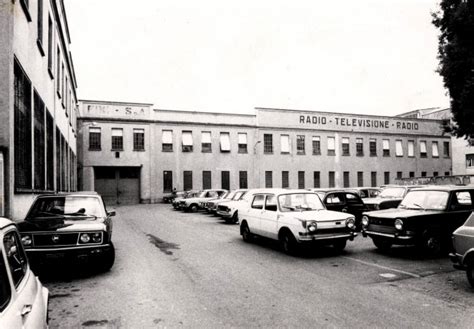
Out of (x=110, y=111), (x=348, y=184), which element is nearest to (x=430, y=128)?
(x=348, y=184)

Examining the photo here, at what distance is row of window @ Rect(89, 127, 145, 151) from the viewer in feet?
113

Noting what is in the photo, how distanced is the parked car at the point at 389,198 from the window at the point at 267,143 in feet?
80.8

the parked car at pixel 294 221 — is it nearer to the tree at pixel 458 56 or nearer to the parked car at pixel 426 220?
the parked car at pixel 426 220

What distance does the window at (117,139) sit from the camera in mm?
35188

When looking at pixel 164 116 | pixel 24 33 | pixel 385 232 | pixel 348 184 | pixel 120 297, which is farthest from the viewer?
pixel 348 184

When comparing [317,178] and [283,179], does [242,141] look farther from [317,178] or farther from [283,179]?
[317,178]

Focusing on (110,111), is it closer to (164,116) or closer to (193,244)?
(164,116)

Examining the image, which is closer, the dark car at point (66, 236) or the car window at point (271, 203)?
the dark car at point (66, 236)

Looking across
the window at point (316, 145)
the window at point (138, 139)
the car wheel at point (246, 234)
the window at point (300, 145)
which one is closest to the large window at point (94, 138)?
the window at point (138, 139)

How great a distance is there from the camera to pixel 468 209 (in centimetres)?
916

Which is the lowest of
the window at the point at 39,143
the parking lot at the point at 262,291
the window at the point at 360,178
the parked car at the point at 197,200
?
the parking lot at the point at 262,291

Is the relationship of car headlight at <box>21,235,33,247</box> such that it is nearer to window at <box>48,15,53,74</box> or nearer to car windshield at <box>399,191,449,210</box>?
car windshield at <box>399,191,449,210</box>

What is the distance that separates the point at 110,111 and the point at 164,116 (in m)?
4.99

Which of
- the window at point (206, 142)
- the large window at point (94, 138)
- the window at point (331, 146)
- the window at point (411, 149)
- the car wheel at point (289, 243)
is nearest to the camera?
the car wheel at point (289, 243)
